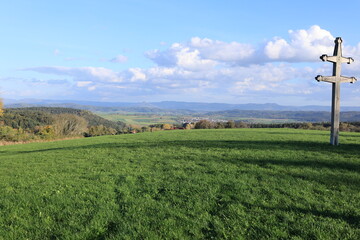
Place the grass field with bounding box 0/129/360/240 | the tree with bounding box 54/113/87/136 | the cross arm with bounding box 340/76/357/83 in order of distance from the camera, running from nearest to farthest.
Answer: the grass field with bounding box 0/129/360/240 → the cross arm with bounding box 340/76/357/83 → the tree with bounding box 54/113/87/136

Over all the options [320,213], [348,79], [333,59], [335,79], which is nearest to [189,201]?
[320,213]

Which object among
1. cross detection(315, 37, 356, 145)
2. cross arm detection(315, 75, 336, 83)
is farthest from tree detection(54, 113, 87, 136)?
cross arm detection(315, 75, 336, 83)

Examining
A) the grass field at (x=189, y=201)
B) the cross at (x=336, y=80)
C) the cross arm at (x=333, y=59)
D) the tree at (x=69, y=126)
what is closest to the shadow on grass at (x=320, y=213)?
the grass field at (x=189, y=201)

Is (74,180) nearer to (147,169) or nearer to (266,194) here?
(147,169)

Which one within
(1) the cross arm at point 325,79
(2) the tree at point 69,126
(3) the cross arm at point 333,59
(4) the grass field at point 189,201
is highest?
(3) the cross arm at point 333,59

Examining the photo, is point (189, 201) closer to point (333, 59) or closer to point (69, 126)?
point (333, 59)

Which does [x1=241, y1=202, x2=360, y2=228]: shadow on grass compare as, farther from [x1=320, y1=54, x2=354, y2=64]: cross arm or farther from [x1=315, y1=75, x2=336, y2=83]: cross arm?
[x1=320, y1=54, x2=354, y2=64]: cross arm

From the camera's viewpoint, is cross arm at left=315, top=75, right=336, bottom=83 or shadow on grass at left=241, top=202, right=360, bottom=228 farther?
cross arm at left=315, top=75, right=336, bottom=83

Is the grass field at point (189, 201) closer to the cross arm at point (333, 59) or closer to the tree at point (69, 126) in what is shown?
the cross arm at point (333, 59)

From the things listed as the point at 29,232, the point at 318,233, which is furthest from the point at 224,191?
the point at 29,232

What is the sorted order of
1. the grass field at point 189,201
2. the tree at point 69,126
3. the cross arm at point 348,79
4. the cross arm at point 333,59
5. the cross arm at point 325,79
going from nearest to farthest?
the grass field at point 189,201 → the cross arm at point 325,79 → the cross arm at point 333,59 → the cross arm at point 348,79 → the tree at point 69,126

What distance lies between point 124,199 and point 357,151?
13191 mm

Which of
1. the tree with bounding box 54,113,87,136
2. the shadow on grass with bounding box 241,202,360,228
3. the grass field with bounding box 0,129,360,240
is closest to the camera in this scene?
the grass field with bounding box 0,129,360,240

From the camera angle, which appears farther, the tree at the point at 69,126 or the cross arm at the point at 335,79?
the tree at the point at 69,126
